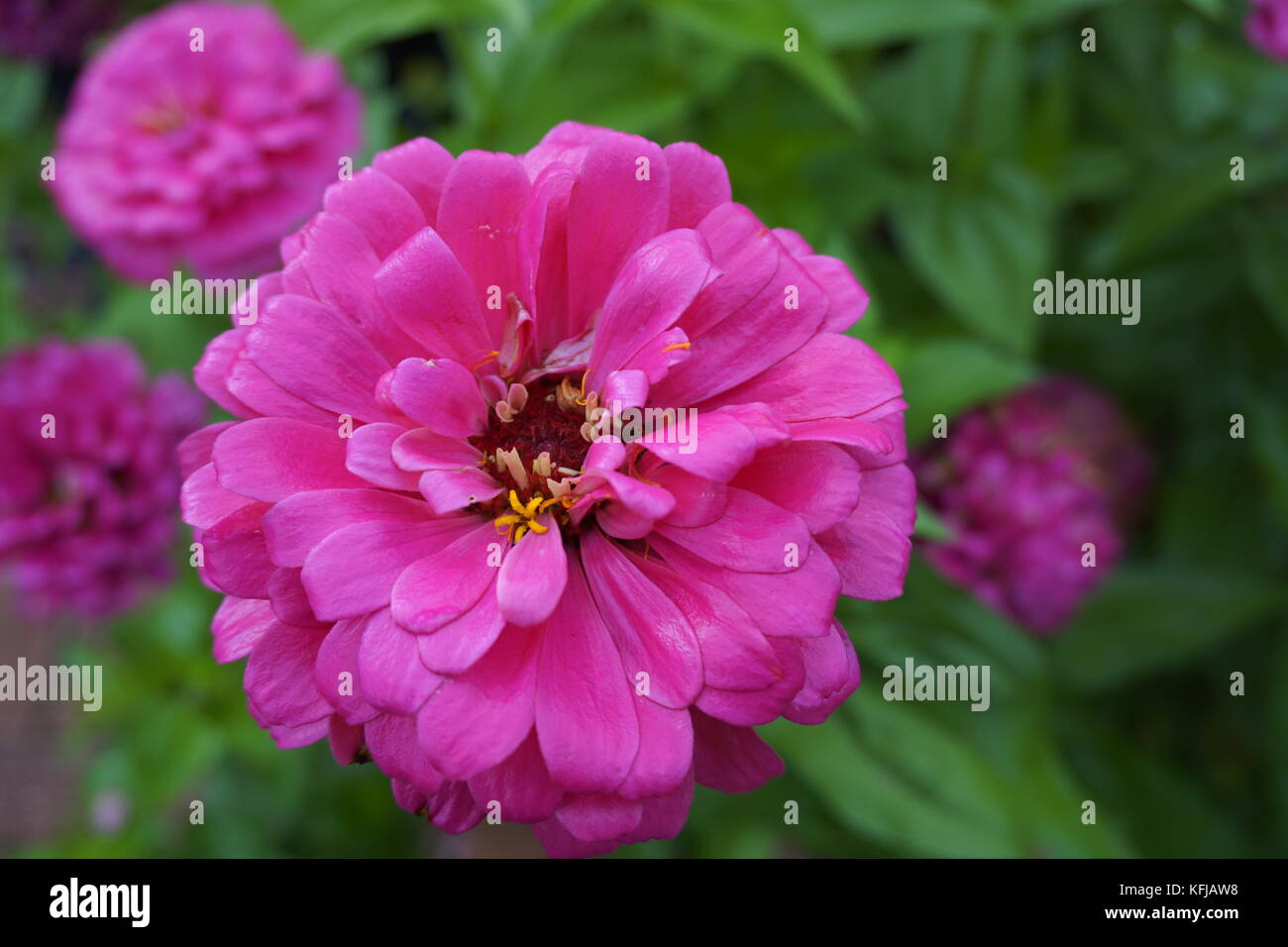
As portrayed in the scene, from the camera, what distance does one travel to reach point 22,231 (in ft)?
5.01

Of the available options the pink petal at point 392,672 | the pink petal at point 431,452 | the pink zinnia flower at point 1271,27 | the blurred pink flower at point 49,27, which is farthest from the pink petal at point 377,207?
the blurred pink flower at point 49,27

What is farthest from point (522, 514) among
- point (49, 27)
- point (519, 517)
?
point (49, 27)

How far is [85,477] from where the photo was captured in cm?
101

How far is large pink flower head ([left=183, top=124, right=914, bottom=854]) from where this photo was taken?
19.3 inches

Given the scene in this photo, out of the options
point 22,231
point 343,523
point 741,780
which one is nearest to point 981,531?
point 741,780

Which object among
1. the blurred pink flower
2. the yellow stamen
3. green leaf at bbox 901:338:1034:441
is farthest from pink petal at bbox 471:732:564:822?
the blurred pink flower

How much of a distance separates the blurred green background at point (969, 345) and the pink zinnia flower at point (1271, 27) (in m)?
0.13

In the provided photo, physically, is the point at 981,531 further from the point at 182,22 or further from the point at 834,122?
the point at 182,22

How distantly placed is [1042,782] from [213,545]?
744 mm

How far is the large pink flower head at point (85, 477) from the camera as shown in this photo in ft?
3.31

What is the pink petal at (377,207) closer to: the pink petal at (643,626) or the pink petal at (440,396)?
the pink petal at (440,396)

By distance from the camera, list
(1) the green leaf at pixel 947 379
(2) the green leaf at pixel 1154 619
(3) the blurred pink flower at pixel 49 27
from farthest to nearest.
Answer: (3) the blurred pink flower at pixel 49 27, (2) the green leaf at pixel 1154 619, (1) the green leaf at pixel 947 379

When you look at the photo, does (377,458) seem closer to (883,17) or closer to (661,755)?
(661,755)

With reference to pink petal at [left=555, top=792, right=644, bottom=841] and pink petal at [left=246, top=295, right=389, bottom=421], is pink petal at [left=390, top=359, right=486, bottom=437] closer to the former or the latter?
pink petal at [left=246, top=295, right=389, bottom=421]
